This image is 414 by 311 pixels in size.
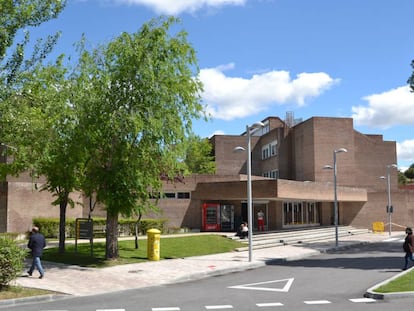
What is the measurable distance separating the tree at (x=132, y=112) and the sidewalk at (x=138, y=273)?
250 centimetres

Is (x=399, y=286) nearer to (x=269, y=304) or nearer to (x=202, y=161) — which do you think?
(x=269, y=304)

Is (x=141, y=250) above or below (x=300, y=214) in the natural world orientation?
below

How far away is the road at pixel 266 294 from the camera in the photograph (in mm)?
12164

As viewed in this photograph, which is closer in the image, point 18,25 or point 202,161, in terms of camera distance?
point 18,25

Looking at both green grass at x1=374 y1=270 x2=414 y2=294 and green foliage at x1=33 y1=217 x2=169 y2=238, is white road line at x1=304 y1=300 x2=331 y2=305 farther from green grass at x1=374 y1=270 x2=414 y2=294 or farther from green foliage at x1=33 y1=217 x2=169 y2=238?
green foliage at x1=33 y1=217 x2=169 y2=238

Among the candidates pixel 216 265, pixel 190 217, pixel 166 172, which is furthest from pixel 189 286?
pixel 190 217

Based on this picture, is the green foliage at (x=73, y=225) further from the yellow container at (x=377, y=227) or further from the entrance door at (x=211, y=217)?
the yellow container at (x=377, y=227)

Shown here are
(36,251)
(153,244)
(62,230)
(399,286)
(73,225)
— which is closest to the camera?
(399,286)

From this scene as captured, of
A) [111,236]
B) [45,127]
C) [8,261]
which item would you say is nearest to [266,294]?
[8,261]

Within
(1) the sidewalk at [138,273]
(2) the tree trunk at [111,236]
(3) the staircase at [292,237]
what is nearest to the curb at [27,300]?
(1) the sidewalk at [138,273]

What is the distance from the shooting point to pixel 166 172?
21531 millimetres

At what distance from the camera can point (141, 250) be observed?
24516 mm

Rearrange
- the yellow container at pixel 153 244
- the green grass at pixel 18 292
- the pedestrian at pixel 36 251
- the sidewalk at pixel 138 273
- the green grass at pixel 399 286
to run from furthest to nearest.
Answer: the yellow container at pixel 153 244 < the pedestrian at pixel 36 251 < the sidewalk at pixel 138 273 < the green grass at pixel 399 286 < the green grass at pixel 18 292

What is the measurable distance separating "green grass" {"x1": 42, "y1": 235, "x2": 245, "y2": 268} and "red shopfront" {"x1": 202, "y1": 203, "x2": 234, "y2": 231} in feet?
16.7
